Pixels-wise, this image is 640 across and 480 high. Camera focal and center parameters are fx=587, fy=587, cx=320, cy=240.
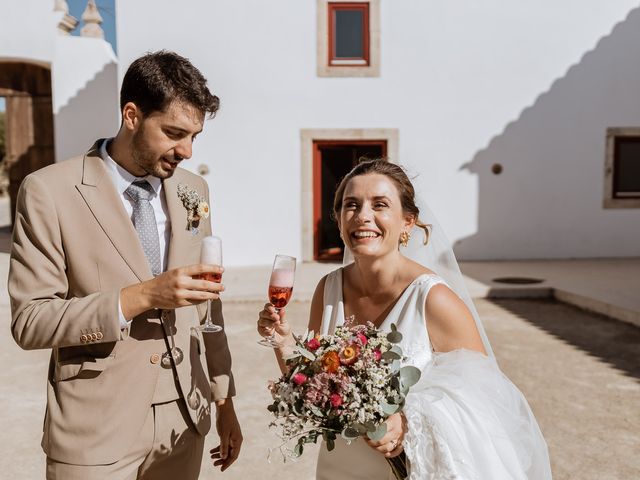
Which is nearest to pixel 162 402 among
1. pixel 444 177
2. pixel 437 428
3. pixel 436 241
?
pixel 437 428

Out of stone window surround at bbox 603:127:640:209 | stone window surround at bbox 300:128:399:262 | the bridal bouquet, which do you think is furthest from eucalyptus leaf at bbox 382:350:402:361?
stone window surround at bbox 603:127:640:209

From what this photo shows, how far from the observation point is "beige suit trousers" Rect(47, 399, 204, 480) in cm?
186

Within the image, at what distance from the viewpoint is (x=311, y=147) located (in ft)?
37.2

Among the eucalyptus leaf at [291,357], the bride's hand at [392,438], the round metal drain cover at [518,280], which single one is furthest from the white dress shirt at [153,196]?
the round metal drain cover at [518,280]

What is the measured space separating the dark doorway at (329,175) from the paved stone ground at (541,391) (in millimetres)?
3942

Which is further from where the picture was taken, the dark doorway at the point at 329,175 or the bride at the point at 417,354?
the dark doorway at the point at 329,175

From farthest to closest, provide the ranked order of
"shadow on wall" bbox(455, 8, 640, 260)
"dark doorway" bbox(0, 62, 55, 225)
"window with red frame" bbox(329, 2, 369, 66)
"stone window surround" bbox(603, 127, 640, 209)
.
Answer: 1. "dark doorway" bbox(0, 62, 55, 225)
2. "stone window surround" bbox(603, 127, 640, 209)
3. "shadow on wall" bbox(455, 8, 640, 260)
4. "window with red frame" bbox(329, 2, 369, 66)

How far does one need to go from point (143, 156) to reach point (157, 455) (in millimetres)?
1005

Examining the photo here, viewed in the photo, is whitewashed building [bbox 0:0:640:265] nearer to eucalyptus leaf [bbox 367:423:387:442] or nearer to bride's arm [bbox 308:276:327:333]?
bride's arm [bbox 308:276:327:333]

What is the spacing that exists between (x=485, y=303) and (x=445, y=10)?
19.5 ft

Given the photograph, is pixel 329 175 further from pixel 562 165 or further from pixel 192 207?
pixel 192 207

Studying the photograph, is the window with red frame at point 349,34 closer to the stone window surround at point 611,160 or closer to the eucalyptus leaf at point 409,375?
the stone window surround at point 611,160

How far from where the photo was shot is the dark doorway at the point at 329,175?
38.1ft

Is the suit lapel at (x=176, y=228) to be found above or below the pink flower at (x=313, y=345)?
above
